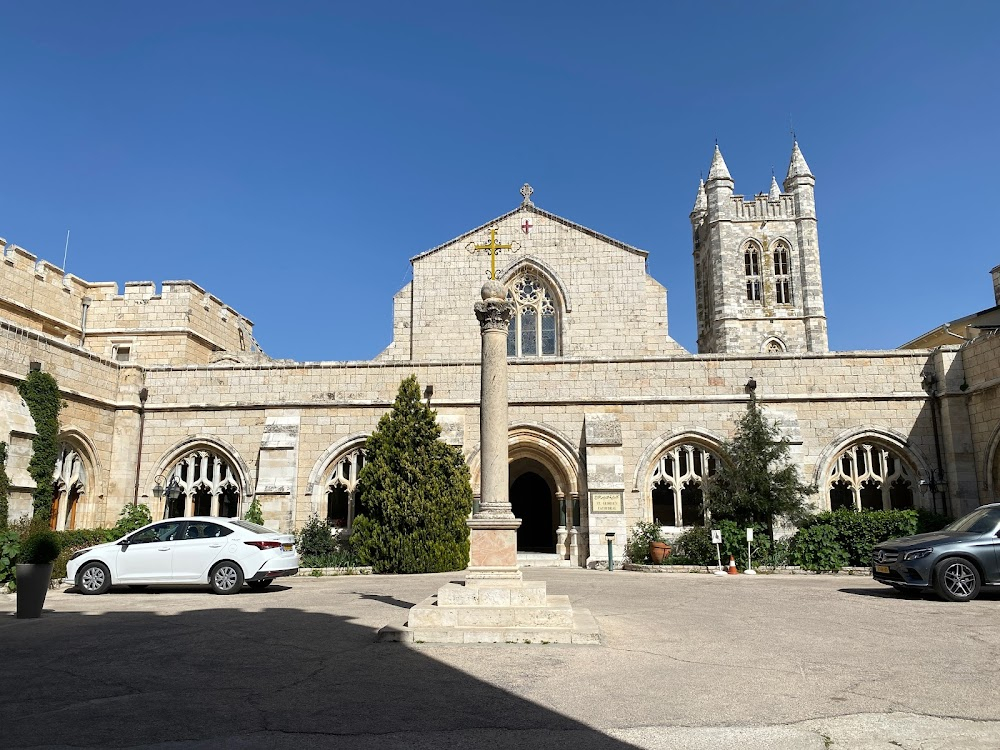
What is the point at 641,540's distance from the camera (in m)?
16.0

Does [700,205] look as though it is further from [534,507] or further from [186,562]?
[186,562]

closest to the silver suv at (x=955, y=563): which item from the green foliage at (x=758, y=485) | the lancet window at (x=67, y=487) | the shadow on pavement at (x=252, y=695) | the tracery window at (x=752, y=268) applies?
the green foliage at (x=758, y=485)

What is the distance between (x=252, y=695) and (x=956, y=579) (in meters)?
9.15

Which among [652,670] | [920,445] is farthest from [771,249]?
[652,670]

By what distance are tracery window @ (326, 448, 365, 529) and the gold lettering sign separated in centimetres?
533

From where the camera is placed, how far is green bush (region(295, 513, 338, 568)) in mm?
15859

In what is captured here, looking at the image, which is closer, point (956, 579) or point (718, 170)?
point (956, 579)

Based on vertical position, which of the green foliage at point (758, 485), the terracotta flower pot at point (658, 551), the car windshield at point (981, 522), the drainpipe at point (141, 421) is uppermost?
the drainpipe at point (141, 421)

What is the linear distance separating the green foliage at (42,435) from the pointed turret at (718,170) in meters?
41.6

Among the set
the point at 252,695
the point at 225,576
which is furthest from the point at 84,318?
the point at 252,695

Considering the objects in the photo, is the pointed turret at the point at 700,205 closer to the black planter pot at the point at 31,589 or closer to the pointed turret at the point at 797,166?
the pointed turret at the point at 797,166

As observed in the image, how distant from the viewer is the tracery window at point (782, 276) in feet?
153

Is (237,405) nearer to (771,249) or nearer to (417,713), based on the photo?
(417,713)

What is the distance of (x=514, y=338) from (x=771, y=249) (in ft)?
95.3
